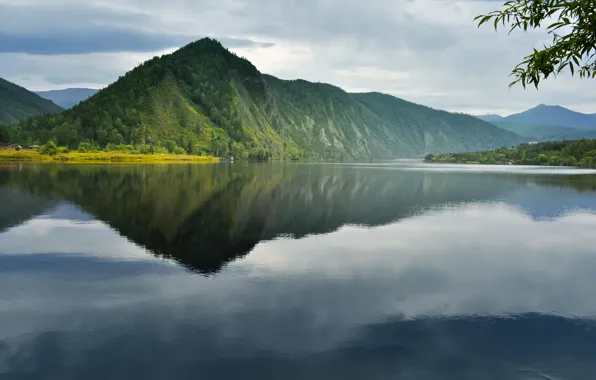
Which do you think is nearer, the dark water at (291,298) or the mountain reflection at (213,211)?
the dark water at (291,298)

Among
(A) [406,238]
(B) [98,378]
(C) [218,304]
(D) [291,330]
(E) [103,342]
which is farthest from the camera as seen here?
(A) [406,238]

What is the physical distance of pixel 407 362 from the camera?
53.6ft

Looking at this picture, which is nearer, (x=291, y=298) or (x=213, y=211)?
(x=291, y=298)

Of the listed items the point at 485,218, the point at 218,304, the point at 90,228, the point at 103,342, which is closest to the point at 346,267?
the point at 218,304

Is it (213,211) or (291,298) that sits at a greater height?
(291,298)

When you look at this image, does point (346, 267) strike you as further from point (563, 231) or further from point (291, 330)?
point (563, 231)

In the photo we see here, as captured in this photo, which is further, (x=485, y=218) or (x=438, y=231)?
(x=485, y=218)

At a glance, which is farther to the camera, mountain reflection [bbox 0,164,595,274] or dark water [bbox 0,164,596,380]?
mountain reflection [bbox 0,164,595,274]

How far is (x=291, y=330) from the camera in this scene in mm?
18828

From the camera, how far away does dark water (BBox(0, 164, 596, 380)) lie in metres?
16.2

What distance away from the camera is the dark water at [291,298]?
16.2 m

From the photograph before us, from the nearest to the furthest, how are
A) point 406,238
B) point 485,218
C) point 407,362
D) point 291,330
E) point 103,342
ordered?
point 407,362 → point 103,342 → point 291,330 → point 406,238 → point 485,218

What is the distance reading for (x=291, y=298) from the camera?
22859 mm

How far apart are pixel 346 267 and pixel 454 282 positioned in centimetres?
668
